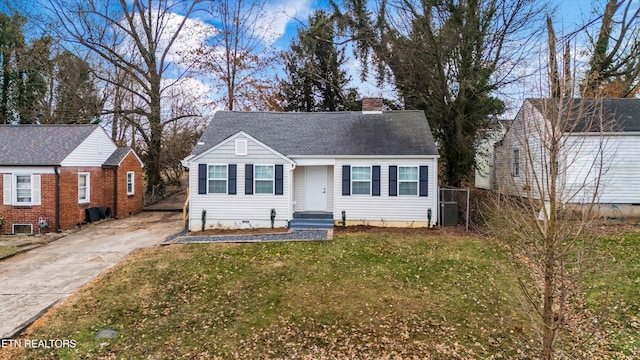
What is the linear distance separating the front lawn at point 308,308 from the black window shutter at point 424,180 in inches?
138

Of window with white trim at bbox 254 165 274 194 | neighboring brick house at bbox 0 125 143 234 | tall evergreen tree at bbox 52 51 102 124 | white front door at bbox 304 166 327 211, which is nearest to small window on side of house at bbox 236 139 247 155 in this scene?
window with white trim at bbox 254 165 274 194

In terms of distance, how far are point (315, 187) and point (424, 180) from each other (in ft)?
15.4

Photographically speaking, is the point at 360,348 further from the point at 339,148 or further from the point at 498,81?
the point at 498,81

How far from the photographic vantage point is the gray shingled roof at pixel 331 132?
1449cm

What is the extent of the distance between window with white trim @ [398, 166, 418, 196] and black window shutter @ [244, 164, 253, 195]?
6.08m

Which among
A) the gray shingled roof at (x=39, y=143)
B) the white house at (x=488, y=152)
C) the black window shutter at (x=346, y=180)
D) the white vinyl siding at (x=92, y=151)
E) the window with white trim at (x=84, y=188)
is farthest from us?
the white house at (x=488, y=152)

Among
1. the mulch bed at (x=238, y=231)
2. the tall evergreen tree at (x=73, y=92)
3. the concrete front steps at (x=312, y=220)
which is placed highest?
the tall evergreen tree at (x=73, y=92)

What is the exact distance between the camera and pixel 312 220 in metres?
14.2

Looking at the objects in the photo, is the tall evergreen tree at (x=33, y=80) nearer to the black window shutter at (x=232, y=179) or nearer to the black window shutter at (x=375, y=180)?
the black window shutter at (x=232, y=179)

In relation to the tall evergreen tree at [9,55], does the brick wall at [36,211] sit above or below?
below

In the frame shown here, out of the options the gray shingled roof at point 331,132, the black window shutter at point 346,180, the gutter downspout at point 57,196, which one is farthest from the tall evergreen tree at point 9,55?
the black window shutter at point 346,180

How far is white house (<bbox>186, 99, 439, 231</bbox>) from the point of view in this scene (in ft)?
45.0

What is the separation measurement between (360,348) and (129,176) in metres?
17.6

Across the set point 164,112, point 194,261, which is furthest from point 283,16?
point 194,261
